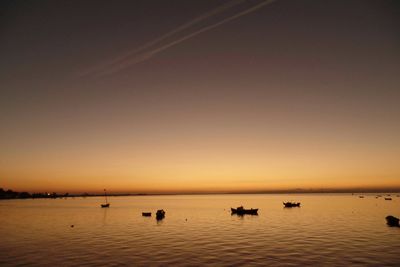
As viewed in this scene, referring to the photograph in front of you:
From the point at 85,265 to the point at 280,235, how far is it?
33.9 meters

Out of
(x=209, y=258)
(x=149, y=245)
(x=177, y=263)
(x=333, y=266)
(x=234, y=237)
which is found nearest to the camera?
(x=333, y=266)

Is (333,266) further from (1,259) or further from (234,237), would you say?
(1,259)

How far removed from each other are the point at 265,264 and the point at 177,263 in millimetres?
9629

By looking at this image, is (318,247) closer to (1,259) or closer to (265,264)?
(265,264)

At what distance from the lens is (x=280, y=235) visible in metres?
54.9

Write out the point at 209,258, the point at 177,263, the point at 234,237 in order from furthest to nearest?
the point at 234,237 < the point at 209,258 < the point at 177,263

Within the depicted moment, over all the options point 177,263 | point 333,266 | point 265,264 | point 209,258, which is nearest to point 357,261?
point 333,266

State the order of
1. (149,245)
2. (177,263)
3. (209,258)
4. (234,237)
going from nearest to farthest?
1. (177,263)
2. (209,258)
3. (149,245)
4. (234,237)

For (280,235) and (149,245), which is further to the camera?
(280,235)

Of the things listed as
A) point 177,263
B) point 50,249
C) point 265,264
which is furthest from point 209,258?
point 50,249

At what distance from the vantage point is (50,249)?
143 ft

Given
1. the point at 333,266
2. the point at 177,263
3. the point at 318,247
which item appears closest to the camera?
the point at 333,266

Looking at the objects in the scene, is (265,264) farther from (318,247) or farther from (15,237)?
(15,237)

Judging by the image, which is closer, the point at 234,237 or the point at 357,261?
the point at 357,261
